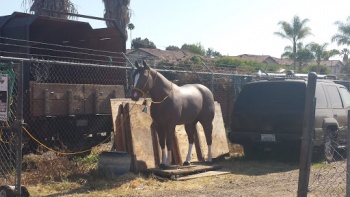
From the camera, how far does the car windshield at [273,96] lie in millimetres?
11188

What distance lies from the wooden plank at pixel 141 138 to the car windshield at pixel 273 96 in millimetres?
2727

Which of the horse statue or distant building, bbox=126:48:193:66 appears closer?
the horse statue

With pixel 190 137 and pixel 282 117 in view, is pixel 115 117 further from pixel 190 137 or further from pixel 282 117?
pixel 282 117

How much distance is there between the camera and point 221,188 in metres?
8.67

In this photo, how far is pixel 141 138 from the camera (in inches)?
394

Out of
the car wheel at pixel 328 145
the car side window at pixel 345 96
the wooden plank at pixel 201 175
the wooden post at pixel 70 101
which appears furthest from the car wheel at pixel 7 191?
the car side window at pixel 345 96

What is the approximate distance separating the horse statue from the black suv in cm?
154

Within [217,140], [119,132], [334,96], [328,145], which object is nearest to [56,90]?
[119,132]

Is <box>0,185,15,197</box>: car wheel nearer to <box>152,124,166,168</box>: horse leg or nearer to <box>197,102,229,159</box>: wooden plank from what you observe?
<box>152,124,166,168</box>: horse leg

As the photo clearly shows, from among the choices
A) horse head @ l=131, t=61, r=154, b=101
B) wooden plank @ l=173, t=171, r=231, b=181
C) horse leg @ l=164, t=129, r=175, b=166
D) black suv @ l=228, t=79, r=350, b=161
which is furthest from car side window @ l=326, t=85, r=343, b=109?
horse head @ l=131, t=61, r=154, b=101

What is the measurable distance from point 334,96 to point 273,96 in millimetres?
1845

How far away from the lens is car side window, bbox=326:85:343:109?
12.2 m

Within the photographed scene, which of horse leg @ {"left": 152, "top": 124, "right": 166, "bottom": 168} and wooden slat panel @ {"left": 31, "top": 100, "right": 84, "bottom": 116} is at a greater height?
wooden slat panel @ {"left": 31, "top": 100, "right": 84, "bottom": 116}

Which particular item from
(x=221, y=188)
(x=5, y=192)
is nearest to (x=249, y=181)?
(x=221, y=188)
